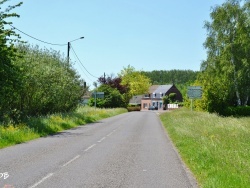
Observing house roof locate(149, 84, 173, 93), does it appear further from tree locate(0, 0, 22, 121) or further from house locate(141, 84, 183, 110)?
tree locate(0, 0, 22, 121)

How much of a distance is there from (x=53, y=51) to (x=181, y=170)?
99.9 feet

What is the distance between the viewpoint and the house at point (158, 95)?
129250 mm

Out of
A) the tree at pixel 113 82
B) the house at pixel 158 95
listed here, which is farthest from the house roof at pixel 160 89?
the tree at pixel 113 82

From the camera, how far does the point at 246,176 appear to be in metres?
8.20

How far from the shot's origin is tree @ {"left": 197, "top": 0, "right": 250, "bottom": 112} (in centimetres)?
4391

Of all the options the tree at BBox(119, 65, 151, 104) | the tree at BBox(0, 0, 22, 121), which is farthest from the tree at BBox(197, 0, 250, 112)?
the tree at BBox(119, 65, 151, 104)

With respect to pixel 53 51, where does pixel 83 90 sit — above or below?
below

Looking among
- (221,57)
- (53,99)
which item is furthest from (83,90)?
(221,57)

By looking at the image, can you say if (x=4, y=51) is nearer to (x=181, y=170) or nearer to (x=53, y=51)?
(x=181, y=170)

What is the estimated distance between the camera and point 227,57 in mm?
44531

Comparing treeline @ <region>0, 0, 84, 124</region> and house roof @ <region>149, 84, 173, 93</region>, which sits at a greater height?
house roof @ <region>149, 84, 173, 93</region>

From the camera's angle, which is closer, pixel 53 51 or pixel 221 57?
pixel 53 51

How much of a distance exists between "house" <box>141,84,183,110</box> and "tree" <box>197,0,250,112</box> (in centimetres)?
7901

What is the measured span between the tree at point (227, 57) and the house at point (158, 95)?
79.0 meters
